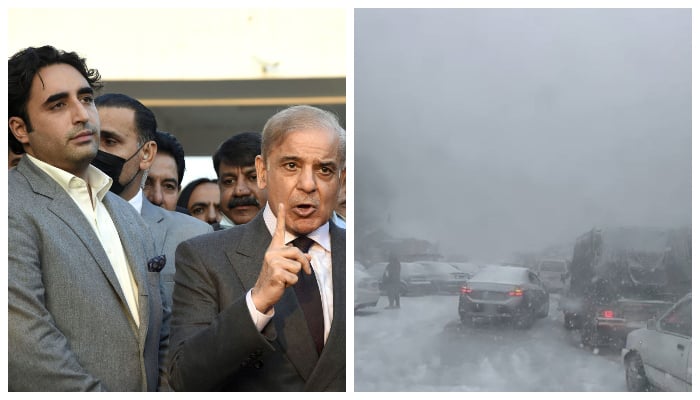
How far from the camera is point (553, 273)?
2.69 meters

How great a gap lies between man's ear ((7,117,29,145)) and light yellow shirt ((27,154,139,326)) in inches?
2.6

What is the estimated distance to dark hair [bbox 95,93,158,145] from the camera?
12.0 ft

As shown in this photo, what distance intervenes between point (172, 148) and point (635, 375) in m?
2.36

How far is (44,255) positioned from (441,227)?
3.51 feet

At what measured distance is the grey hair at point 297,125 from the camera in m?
2.56

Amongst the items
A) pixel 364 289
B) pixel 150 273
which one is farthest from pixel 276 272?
pixel 150 273

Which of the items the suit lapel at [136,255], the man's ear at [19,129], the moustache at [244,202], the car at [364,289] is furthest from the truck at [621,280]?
the moustache at [244,202]

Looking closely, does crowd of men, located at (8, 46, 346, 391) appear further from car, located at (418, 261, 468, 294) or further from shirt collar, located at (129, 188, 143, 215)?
shirt collar, located at (129, 188, 143, 215)

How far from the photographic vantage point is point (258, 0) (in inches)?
108

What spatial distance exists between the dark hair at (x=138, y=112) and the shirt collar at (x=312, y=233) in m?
1.23

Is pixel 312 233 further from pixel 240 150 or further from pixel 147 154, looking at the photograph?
pixel 240 150

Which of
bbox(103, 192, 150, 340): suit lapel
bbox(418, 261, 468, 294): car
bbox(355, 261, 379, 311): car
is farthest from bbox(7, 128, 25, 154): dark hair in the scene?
bbox(418, 261, 468, 294): car

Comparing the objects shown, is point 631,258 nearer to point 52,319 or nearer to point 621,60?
point 621,60

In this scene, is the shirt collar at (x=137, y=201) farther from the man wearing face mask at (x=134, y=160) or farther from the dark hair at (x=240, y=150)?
the dark hair at (x=240, y=150)
